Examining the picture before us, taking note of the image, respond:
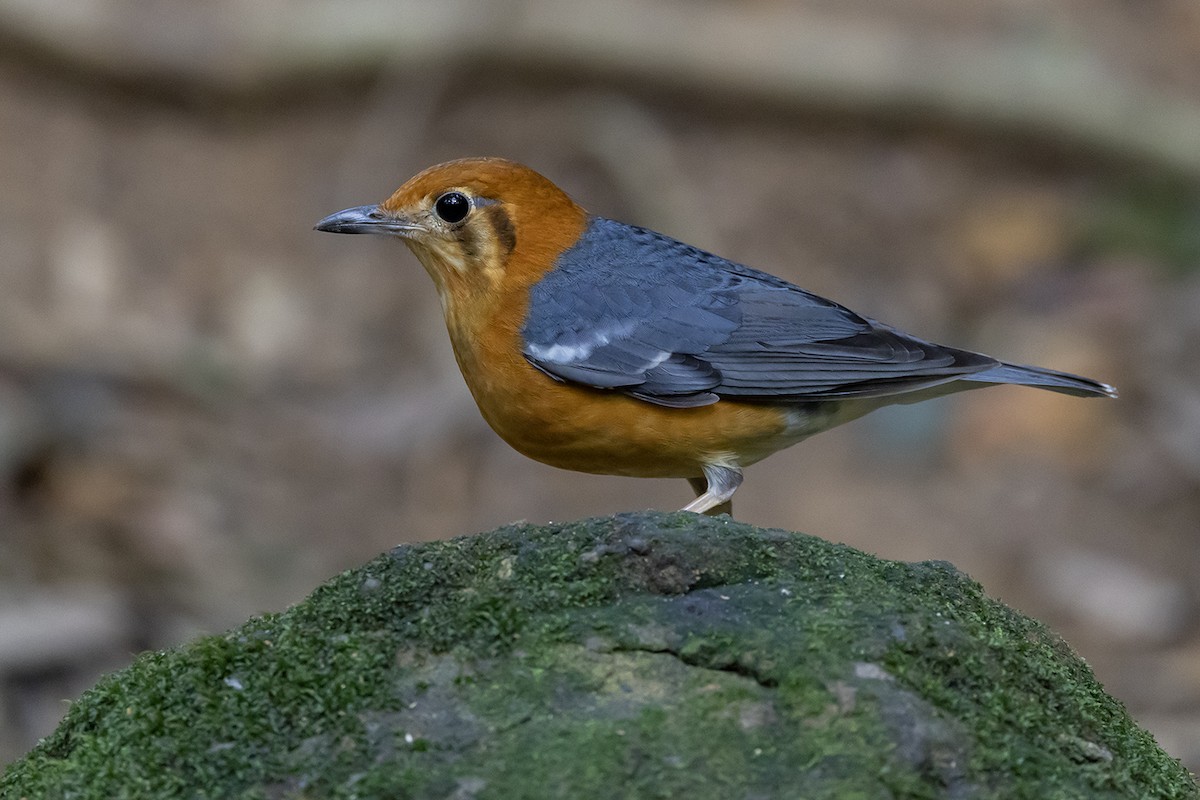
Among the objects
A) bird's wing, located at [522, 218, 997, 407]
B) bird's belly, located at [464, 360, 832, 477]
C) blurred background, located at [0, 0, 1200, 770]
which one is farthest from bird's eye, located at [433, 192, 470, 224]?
blurred background, located at [0, 0, 1200, 770]

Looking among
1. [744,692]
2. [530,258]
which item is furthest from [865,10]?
[744,692]

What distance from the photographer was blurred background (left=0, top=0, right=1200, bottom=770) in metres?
10.3

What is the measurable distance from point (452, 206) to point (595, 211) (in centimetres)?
724

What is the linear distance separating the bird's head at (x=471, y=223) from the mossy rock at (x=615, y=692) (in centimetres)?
233

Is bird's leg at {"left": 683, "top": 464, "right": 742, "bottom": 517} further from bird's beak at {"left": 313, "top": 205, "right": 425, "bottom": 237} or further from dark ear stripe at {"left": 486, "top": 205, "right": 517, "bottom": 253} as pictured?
bird's beak at {"left": 313, "top": 205, "right": 425, "bottom": 237}

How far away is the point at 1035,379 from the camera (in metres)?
5.88

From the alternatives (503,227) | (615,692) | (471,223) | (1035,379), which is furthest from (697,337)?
(615,692)

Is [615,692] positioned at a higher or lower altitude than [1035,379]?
lower

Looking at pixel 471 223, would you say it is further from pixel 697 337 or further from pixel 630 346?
pixel 697 337

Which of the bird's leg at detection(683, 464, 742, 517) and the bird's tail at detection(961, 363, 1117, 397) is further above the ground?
the bird's tail at detection(961, 363, 1117, 397)

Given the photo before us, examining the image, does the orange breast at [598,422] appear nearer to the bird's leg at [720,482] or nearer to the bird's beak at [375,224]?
the bird's leg at [720,482]

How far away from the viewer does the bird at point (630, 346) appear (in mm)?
5574

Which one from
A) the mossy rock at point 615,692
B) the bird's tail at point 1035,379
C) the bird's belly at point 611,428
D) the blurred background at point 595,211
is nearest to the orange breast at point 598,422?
the bird's belly at point 611,428

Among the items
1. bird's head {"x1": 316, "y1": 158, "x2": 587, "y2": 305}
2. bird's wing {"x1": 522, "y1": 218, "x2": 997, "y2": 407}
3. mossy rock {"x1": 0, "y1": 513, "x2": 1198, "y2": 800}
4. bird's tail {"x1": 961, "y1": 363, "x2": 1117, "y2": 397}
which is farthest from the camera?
bird's head {"x1": 316, "y1": 158, "x2": 587, "y2": 305}
